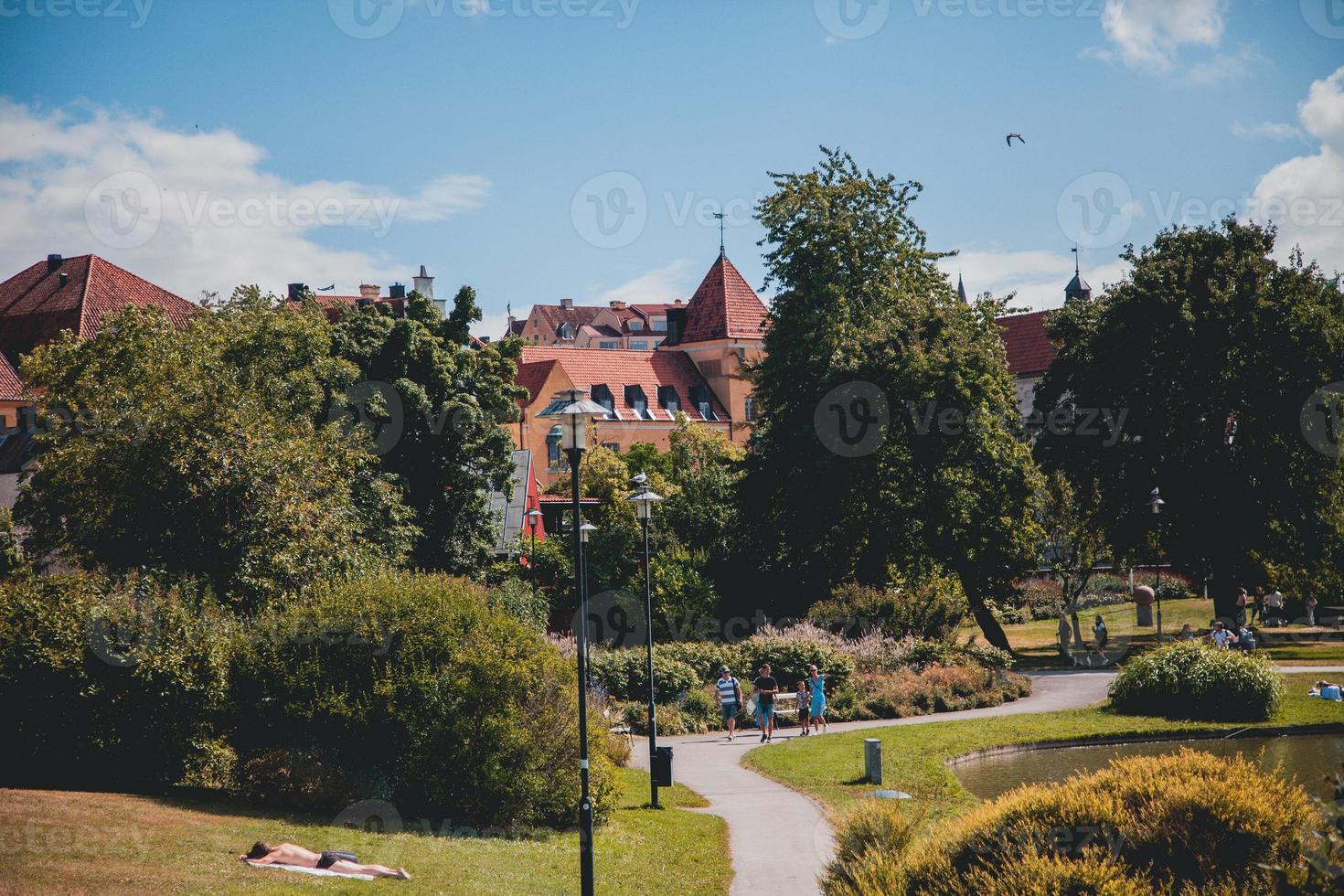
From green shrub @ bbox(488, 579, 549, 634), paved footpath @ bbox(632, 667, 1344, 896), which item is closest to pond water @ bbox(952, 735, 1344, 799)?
paved footpath @ bbox(632, 667, 1344, 896)

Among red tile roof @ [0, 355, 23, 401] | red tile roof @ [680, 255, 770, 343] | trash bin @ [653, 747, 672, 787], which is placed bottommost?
trash bin @ [653, 747, 672, 787]

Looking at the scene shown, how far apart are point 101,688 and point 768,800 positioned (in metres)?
11.5

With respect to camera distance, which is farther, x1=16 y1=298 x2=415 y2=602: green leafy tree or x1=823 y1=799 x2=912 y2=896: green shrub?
x1=16 y1=298 x2=415 y2=602: green leafy tree

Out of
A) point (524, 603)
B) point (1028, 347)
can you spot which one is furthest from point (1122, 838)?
point (1028, 347)

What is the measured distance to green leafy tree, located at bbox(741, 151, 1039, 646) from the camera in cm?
3975

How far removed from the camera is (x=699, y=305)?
90.9 meters

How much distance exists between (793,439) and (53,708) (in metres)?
27.7

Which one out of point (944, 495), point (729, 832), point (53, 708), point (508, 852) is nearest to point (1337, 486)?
point (944, 495)

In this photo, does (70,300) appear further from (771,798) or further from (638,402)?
(771,798)

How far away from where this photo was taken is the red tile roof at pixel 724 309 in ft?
289

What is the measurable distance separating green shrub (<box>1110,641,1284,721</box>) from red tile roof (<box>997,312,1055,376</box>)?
195ft

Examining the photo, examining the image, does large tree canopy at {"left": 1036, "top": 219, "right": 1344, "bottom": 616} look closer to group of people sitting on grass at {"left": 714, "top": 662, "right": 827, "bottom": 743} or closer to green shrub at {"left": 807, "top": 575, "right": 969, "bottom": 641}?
green shrub at {"left": 807, "top": 575, "right": 969, "bottom": 641}

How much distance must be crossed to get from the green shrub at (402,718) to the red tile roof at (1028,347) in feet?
246

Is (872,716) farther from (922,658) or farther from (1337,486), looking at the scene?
(1337,486)
